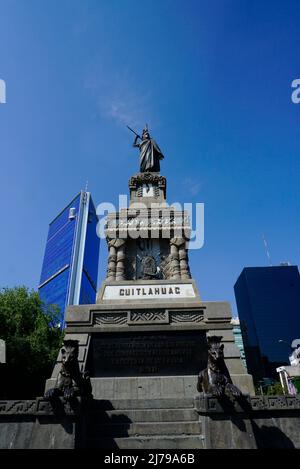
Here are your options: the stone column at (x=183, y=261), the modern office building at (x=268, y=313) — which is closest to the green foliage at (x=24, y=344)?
the stone column at (x=183, y=261)

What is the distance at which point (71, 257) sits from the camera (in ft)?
290

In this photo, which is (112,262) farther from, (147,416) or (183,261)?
(147,416)

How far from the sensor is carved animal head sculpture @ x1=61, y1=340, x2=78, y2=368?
7880 mm

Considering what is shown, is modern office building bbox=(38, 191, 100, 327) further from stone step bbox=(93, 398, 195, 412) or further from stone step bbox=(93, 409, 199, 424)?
stone step bbox=(93, 409, 199, 424)

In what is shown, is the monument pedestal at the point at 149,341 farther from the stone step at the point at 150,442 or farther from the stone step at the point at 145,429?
the stone step at the point at 150,442

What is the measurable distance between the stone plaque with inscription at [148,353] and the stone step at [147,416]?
216 cm

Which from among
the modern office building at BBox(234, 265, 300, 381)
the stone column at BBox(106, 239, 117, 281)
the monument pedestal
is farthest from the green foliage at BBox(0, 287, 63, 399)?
the modern office building at BBox(234, 265, 300, 381)

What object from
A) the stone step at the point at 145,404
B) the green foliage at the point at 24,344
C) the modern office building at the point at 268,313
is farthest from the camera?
the modern office building at the point at 268,313

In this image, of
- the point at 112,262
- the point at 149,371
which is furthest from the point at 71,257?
the point at 149,371

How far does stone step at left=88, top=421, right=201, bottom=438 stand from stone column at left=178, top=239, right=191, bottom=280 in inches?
297

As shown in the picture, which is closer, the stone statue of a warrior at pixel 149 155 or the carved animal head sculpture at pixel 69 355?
the carved animal head sculpture at pixel 69 355

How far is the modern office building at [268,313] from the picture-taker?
116m

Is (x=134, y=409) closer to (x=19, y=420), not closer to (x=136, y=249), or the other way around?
(x=19, y=420)
